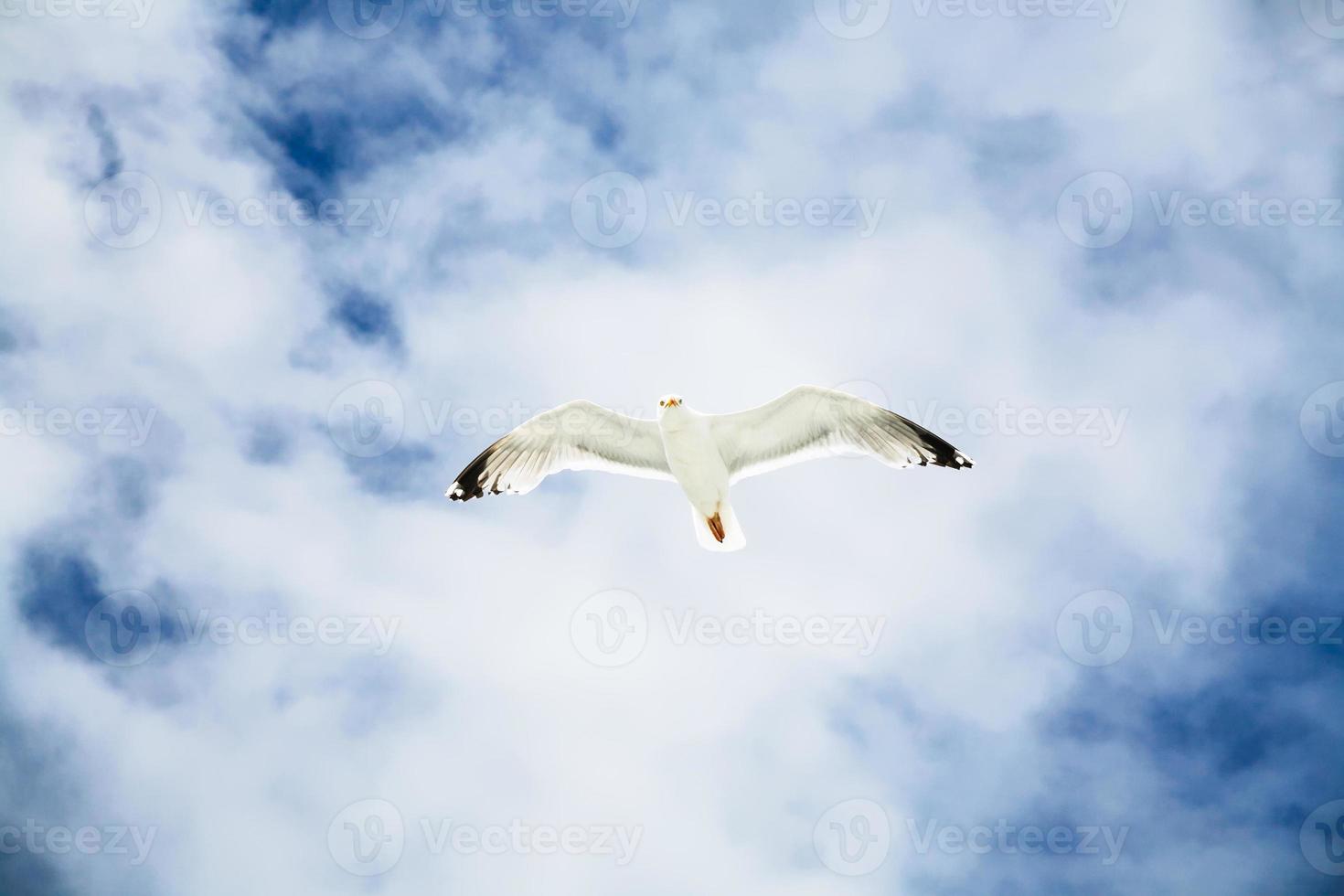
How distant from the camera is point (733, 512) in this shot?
9328 millimetres

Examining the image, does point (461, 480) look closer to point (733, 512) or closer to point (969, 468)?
point (733, 512)

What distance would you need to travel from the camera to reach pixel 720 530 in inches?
366

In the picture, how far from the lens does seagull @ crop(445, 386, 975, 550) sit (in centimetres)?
898

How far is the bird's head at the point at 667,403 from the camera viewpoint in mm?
8758

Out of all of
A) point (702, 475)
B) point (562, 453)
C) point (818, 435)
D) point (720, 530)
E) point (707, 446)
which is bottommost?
point (720, 530)

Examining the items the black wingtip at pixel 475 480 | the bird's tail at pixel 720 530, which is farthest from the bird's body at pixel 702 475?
the black wingtip at pixel 475 480

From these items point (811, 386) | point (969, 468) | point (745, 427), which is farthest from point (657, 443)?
point (969, 468)

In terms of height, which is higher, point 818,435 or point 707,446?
point 818,435

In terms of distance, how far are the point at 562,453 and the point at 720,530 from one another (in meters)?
1.83

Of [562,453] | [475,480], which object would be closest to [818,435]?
[562,453]

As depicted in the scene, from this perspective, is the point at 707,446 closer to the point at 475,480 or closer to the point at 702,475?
the point at 702,475

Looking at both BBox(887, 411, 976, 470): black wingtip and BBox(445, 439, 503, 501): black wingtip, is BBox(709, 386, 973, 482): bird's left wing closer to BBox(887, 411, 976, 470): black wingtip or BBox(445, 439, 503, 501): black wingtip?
BBox(887, 411, 976, 470): black wingtip

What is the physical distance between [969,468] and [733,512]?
7.65 ft

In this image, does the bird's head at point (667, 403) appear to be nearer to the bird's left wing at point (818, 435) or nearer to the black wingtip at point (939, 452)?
the bird's left wing at point (818, 435)
